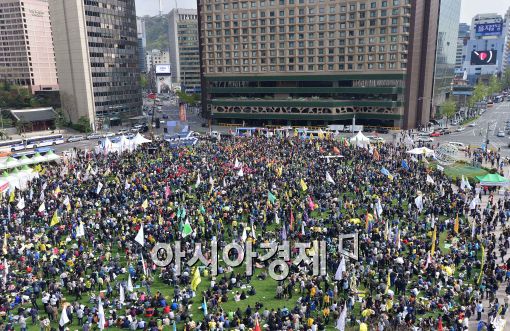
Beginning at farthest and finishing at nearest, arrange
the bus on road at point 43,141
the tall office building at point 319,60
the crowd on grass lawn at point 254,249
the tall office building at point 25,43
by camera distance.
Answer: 1. the tall office building at point 25,43
2. the tall office building at point 319,60
3. the bus on road at point 43,141
4. the crowd on grass lawn at point 254,249

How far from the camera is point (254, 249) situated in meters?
26.3

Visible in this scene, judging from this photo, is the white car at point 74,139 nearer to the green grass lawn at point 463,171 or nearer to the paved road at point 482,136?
the green grass lawn at point 463,171

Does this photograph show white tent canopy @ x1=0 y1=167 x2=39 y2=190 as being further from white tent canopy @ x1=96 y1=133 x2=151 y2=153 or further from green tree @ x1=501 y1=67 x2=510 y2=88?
green tree @ x1=501 y1=67 x2=510 y2=88

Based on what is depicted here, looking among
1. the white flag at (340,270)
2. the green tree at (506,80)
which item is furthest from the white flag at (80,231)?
the green tree at (506,80)

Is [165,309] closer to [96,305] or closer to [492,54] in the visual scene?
[96,305]

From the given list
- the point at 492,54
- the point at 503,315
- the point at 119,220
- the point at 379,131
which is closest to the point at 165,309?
the point at 119,220

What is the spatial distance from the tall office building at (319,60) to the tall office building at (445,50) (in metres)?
5.26

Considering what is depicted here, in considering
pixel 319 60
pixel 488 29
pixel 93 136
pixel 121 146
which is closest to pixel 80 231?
pixel 121 146

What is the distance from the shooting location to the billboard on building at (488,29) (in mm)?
A: 176125

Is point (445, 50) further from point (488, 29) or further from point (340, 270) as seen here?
point (488, 29)

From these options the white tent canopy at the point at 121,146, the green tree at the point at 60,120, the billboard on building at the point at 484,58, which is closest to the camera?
the white tent canopy at the point at 121,146

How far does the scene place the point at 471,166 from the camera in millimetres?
48750

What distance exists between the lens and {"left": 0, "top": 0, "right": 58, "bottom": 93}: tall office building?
13400cm

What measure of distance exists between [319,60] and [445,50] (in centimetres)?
3698
